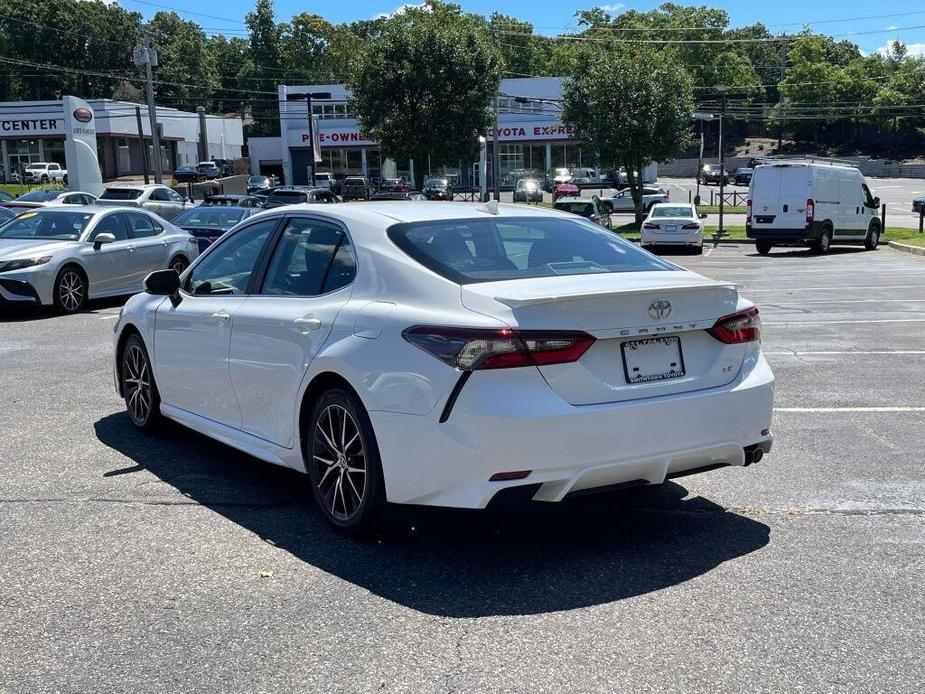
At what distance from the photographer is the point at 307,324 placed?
199 inches

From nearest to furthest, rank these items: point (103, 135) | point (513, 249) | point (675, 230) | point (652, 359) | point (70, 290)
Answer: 1. point (652, 359)
2. point (513, 249)
3. point (70, 290)
4. point (675, 230)
5. point (103, 135)

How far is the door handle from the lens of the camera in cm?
501

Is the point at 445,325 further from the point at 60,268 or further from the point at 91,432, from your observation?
the point at 60,268

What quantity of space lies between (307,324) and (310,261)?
499 mm

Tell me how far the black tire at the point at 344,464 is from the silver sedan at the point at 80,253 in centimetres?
1004

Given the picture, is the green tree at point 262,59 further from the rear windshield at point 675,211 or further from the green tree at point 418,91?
the rear windshield at point 675,211

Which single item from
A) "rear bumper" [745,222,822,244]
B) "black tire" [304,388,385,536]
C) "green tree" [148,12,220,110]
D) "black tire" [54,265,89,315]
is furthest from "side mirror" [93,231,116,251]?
"green tree" [148,12,220,110]

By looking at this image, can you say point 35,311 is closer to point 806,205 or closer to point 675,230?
point 675,230

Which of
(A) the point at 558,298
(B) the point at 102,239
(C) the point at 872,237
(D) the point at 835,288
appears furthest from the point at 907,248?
(A) the point at 558,298

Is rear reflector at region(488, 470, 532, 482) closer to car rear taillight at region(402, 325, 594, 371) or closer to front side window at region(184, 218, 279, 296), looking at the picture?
car rear taillight at region(402, 325, 594, 371)

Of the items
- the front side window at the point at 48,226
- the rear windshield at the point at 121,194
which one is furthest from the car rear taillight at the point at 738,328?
the rear windshield at the point at 121,194

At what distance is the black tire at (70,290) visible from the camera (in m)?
14.0

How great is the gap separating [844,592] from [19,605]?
3.43 metres

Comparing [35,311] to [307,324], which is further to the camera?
[35,311]
